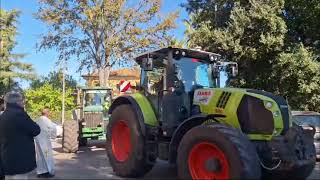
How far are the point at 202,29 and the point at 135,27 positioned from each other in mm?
9289

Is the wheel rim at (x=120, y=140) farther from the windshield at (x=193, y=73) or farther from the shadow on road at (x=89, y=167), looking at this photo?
the windshield at (x=193, y=73)

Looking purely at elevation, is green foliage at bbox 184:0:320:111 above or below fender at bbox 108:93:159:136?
above

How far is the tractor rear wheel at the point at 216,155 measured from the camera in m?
7.89

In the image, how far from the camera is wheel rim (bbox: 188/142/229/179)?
830 centimetres

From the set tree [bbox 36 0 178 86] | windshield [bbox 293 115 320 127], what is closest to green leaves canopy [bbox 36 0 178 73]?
tree [bbox 36 0 178 86]

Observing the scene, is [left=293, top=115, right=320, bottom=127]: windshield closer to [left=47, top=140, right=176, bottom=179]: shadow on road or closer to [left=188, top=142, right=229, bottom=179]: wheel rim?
[left=47, top=140, right=176, bottom=179]: shadow on road

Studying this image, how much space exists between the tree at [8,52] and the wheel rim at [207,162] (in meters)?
38.9

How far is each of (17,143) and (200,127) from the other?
126 inches

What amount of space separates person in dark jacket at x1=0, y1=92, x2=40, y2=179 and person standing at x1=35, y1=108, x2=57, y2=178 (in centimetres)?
425

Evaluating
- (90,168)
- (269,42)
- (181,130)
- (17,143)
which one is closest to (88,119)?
(90,168)

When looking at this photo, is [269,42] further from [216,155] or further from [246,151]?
[246,151]

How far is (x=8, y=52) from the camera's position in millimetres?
47938

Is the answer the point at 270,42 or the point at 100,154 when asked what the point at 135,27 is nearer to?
the point at 270,42

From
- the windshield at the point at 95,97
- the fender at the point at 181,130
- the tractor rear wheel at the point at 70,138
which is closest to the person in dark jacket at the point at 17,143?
the fender at the point at 181,130
